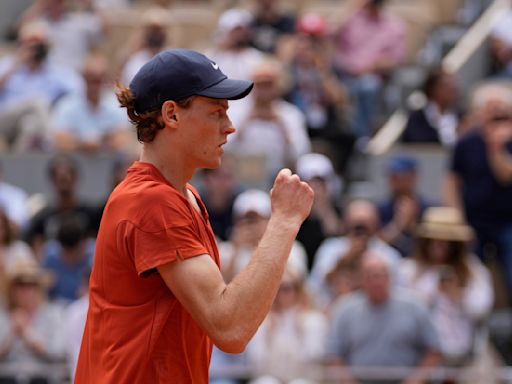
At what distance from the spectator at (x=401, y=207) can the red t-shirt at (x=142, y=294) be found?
5.93 m

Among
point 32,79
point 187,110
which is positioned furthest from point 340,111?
point 187,110

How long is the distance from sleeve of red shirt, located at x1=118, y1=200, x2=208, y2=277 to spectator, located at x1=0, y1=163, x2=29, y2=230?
652cm

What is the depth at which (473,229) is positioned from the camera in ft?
31.2

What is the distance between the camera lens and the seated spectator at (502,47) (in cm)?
1217

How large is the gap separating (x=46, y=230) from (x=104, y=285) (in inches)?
254

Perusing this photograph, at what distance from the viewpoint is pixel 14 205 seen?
34.2ft

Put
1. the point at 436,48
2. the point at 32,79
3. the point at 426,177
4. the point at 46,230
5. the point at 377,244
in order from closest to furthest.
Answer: the point at 377,244 < the point at 46,230 < the point at 426,177 < the point at 32,79 < the point at 436,48

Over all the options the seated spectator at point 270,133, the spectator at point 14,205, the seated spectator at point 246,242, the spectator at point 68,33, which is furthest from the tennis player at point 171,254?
the spectator at point 68,33

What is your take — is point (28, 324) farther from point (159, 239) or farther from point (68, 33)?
point (159, 239)

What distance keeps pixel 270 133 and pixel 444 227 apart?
2.07 m

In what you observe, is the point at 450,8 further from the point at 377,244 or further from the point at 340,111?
the point at 377,244

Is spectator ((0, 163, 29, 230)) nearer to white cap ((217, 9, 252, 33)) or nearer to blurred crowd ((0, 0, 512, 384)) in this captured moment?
blurred crowd ((0, 0, 512, 384))

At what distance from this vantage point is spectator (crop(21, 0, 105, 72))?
13.1 metres

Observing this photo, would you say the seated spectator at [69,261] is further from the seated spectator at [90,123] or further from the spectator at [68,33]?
the spectator at [68,33]
